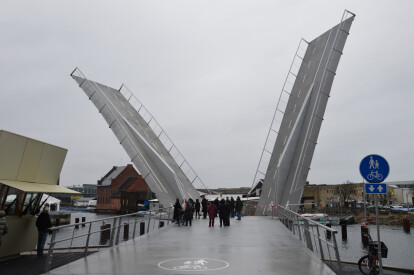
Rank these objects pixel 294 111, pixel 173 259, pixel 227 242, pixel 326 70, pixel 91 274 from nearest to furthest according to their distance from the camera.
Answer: pixel 91 274
pixel 173 259
pixel 227 242
pixel 326 70
pixel 294 111

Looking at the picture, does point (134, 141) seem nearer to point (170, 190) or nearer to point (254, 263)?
point (170, 190)

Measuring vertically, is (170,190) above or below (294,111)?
below

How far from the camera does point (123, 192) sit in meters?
88.9

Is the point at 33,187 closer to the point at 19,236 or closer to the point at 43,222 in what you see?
the point at 43,222

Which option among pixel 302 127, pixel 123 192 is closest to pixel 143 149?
pixel 302 127

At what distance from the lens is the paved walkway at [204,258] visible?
7410 mm

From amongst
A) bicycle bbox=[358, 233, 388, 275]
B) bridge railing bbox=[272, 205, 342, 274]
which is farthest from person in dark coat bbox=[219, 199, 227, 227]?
bicycle bbox=[358, 233, 388, 275]

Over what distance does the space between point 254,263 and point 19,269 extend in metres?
6.77

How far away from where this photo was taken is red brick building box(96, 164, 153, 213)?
3488 inches

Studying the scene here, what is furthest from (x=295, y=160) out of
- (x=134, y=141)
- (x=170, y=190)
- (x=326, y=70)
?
(x=134, y=141)

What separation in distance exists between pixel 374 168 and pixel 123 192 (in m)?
85.8

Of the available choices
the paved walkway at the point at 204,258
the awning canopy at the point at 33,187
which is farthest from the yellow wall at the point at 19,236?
the paved walkway at the point at 204,258

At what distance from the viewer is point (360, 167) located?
746cm

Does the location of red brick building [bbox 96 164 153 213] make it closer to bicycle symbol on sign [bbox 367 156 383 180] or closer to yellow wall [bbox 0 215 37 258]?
yellow wall [bbox 0 215 37 258]
